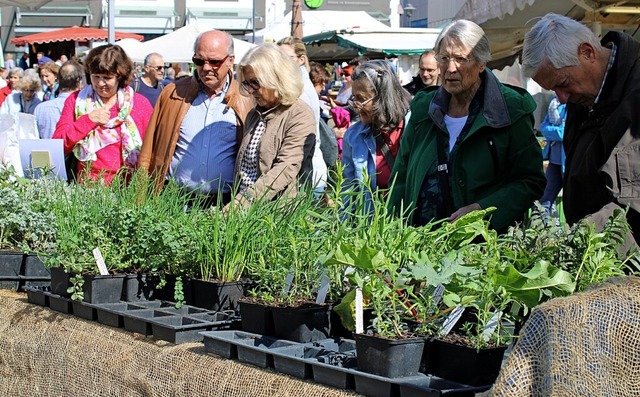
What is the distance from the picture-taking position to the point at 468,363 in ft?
6.22

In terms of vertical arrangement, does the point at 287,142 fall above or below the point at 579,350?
above

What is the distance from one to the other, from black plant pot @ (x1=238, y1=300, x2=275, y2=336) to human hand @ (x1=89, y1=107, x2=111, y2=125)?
2602 millimetres

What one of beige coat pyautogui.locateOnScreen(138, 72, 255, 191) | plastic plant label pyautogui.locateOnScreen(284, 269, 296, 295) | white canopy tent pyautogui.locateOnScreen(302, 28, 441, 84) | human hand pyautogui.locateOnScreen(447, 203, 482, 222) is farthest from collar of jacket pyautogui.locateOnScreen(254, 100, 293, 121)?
white canopy tent pyautogui.locateOnScreen(302, 28, 441, 84)

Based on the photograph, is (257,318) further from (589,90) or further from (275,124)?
(275,124)

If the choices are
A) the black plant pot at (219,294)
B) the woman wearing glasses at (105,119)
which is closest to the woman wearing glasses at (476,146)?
the black plant pot at (219,294)

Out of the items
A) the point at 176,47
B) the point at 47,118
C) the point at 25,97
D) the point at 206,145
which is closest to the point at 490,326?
the point at 206,145

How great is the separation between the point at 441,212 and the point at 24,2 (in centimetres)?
861

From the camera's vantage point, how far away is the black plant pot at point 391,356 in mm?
1915

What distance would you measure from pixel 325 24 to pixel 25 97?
1148cm

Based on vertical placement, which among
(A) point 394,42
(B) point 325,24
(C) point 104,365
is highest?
(B) point 325,24

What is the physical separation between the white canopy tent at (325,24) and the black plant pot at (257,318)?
15.3 metres

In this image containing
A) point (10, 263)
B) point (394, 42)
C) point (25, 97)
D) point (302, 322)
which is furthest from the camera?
point (394, 42)

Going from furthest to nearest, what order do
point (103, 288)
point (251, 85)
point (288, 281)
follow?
point (251, 85) → point (103, 288) → point (288, 281)

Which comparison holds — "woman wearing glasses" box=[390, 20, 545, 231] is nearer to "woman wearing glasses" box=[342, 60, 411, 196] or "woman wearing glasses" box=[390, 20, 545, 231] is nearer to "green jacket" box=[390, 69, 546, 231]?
"green jacket" box=[390, 69, 546, 231]
